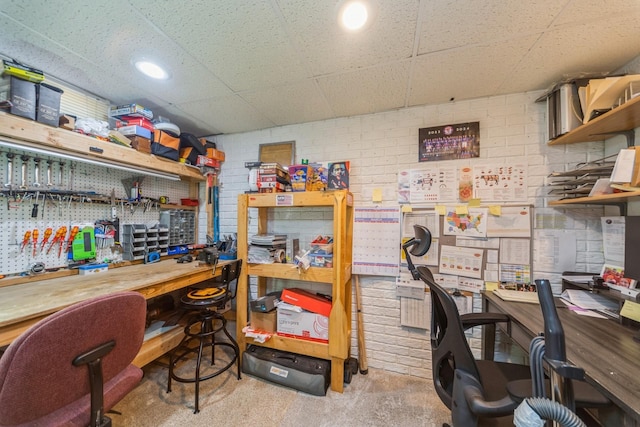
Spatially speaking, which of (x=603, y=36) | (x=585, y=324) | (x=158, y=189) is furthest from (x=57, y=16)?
(x=585, y=324)

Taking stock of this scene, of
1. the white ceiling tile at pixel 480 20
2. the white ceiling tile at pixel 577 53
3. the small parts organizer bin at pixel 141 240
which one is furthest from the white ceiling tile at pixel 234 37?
the small parts organizer bin at pixel 141 240

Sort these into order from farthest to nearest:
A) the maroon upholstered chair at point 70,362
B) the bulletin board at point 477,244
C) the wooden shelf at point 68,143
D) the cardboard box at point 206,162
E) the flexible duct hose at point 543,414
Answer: the cardboard box at point 206,162 → the bulletin board at point 477,244 → the wooden shelf at point 68,143 → the maroon upholstered chair at point 70,362 → the flexible duct hose at point 543,414

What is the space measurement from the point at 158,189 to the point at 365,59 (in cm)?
237

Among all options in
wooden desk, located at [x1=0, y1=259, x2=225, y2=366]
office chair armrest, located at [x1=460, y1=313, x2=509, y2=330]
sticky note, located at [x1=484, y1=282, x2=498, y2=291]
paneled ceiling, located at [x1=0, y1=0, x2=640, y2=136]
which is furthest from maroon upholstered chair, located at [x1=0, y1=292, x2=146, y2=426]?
sticky note, located at [x1=484, y1=282, x2=498, y2=291]

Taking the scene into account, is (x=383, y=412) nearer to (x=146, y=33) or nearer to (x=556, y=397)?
(x=556, y=397)

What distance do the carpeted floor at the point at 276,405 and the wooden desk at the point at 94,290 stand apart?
1.05ft

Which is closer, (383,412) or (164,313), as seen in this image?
(383,412)

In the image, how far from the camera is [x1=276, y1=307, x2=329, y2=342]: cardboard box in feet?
6.07

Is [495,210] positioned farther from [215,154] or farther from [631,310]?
[215,154]

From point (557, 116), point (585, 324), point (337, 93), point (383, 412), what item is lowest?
point (383, 412)

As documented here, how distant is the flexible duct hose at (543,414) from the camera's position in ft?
1.54

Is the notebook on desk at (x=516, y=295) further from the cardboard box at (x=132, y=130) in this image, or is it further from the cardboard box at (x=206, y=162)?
the cardboard box at (x=132, y=130)

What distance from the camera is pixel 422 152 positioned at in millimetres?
1996

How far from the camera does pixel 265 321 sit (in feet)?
6.57
